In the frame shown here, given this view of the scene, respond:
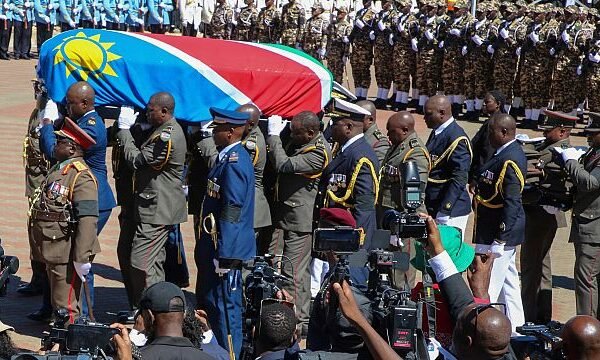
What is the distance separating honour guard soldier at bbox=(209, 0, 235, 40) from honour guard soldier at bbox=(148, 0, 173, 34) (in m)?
3.17

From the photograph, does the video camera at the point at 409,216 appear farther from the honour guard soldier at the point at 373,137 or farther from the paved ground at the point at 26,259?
the honour guard soldier at the point at 373,137

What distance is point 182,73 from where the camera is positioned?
9.84 meters

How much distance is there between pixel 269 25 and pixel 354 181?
53.1 feet

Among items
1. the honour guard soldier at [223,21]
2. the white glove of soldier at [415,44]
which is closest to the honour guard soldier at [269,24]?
the honour guard soldier at [223,21]

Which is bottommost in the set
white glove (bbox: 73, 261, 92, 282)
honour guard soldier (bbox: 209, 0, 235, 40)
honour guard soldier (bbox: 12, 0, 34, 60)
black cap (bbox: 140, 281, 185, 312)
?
honour guard soldier (bbox: 12, 0, 34, 60)

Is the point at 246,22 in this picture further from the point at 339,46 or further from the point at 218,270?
the point at 218,270

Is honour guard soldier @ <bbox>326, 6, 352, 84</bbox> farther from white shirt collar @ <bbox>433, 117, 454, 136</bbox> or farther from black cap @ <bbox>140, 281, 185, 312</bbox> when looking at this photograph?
black cap @ <bbox>140, 281, 185, 312</bbox>

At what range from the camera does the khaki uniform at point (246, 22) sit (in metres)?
25.4

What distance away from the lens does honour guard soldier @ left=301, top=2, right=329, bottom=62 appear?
2314 centimetres

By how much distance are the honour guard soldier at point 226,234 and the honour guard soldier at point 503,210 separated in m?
1.91

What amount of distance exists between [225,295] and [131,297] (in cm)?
142

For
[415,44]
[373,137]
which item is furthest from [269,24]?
[373,137]

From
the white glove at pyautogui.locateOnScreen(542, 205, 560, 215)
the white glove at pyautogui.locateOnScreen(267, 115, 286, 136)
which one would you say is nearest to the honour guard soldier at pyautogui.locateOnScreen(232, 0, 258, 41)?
the white glove at pyautogui.locateOnScreen(267, 115, 286, 136)

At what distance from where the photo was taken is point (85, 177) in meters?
8.01
